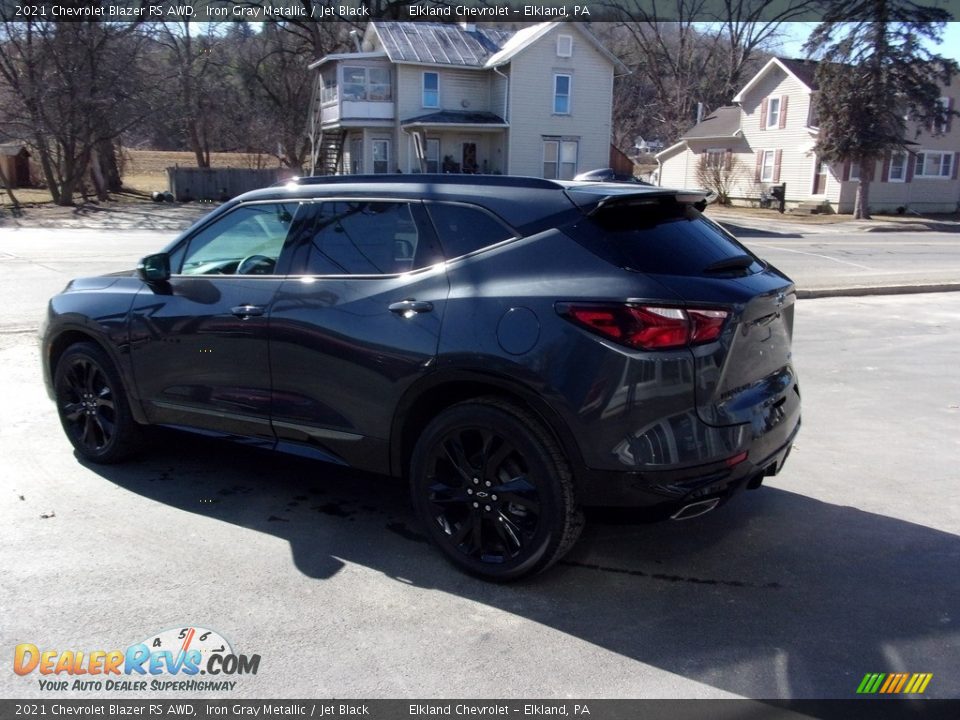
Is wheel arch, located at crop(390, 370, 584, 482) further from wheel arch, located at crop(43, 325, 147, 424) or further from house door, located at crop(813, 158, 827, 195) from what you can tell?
house door, located at crop(813, 158, 827, 195)

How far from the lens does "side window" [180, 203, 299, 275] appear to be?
456 centimetres

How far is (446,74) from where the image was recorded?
38156 mm

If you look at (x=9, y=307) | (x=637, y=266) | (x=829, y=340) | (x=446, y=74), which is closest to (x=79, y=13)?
(x=446, y=74)

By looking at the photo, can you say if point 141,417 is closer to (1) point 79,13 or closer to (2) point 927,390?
(2) point 927,390

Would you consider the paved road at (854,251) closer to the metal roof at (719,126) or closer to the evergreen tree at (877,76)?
the evergreen tree at (877,76)

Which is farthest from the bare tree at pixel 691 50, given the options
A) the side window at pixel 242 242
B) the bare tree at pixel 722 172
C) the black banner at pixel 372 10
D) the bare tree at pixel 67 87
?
the side window at pixel 242 242

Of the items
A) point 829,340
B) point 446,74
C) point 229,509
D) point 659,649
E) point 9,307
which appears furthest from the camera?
point 446,74

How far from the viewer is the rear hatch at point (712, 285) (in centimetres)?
344

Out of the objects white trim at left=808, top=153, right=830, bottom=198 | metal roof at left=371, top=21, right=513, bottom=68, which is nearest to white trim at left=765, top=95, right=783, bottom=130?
white trim at left=808, top=153, right=830, bottom=198

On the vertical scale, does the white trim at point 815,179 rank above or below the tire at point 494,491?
above

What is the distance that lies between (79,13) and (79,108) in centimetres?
365

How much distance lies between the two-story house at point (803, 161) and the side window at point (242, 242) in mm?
37321

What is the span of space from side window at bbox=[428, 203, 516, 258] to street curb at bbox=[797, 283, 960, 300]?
32.9 ft

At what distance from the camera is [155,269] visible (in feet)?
15.8
